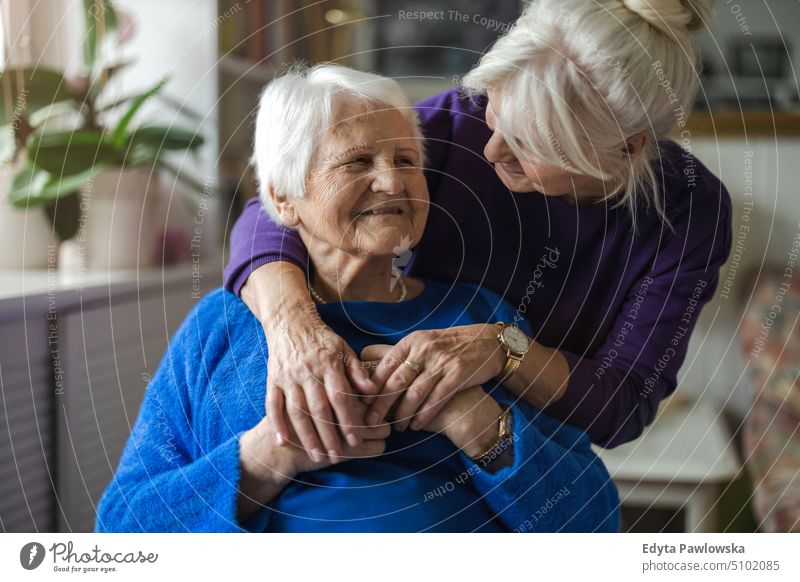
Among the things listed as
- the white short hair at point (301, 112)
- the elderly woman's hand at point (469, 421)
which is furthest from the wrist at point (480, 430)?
the white short hair at point (301, 112)

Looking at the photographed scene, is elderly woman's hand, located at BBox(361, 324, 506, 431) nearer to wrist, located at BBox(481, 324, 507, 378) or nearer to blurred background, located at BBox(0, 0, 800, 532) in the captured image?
wrist, located at BBox(481, 324, 507, 378)

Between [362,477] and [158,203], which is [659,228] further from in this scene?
[158,203]

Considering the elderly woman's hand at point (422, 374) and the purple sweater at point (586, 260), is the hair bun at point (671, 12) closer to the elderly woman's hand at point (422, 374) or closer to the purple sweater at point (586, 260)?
the purple sweater at point (586, 260)

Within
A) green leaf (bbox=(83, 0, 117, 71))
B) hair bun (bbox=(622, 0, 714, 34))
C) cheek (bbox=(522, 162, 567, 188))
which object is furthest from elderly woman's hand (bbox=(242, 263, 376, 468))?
green leaf (bbox=(83, 0, 117, 71))

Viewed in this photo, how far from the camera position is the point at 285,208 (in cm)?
59

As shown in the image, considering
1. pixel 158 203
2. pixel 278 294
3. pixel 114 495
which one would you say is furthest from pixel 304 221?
pixel 158 203

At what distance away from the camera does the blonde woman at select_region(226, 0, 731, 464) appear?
1.85 feet

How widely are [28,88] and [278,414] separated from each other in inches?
20.0

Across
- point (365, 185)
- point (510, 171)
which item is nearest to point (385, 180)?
point (365, 185)

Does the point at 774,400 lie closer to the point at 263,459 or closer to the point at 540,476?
the point at 540,476

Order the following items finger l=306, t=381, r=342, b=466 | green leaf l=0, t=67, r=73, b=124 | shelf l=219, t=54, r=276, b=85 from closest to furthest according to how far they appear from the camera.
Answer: finger l=306, t=381, r=342, b=466 → shelf l=219, t=54, r=276, b=85 → green leaf l=0, t=67, r=73, b=124

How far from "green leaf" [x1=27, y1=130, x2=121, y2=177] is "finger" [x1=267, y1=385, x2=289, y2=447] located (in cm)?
47

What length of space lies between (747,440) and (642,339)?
300 mm

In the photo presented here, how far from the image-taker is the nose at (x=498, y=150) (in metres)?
0.60
